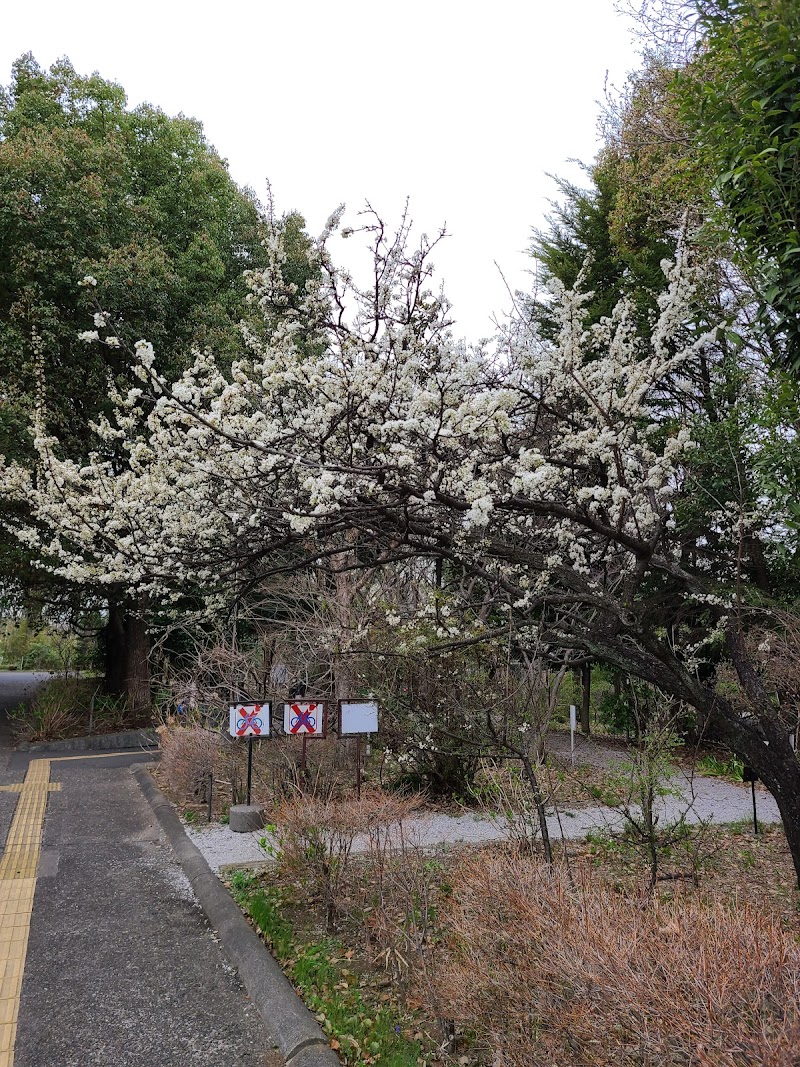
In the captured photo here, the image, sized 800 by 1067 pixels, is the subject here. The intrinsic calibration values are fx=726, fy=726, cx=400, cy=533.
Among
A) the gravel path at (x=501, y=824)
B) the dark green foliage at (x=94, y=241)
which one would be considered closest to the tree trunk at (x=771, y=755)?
the gravel path at (x=501, y=824)

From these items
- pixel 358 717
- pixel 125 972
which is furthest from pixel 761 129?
pixel 125 972

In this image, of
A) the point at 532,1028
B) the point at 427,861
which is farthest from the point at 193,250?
the point at 532,1028

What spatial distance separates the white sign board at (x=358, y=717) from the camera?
279 inches

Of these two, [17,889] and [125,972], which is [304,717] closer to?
[17,889]

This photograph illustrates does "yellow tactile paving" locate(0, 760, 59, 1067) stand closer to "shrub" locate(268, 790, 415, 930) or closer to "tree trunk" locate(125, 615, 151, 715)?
"shrub" locate(268, 790, 415, 930)

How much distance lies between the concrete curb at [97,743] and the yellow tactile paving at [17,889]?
10.2 feet

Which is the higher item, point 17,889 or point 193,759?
point 193,759

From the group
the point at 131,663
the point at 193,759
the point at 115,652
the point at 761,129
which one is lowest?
the point at 193,759

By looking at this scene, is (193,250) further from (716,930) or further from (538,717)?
(716,930)

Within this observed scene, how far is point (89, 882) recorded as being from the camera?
5996 millimetres

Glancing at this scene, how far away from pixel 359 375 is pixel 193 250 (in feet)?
37.6

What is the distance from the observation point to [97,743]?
14.0m

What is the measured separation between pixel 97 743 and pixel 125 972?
10.7 meters

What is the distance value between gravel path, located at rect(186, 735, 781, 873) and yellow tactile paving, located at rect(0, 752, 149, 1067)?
4.76 feet
